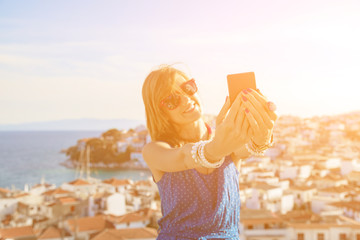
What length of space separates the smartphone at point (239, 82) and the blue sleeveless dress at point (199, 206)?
27 centimetres

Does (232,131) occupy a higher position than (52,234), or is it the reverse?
(232,131)

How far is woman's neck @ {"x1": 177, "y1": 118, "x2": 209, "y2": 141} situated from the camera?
41.8 inches

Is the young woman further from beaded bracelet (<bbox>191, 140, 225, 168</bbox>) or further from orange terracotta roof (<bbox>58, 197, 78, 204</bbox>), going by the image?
orange terracotta roof (<bbox>58, 197, 78, 204</bbox>)

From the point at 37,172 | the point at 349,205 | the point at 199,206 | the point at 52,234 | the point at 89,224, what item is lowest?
the point at 37,172

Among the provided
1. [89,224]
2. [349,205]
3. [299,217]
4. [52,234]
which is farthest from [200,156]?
[349,205]

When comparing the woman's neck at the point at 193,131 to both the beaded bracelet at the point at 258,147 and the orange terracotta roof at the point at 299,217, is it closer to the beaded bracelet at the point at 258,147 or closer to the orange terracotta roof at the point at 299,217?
the beaded bracelet at the point at 258,147

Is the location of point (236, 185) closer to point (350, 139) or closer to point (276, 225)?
point (276, 225)

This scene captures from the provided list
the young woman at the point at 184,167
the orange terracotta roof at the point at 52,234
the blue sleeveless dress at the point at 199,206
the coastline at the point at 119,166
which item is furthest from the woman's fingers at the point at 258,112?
the coastline at the point at 119,166

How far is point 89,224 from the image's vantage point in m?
9.18

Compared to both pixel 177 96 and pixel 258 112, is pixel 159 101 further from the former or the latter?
pixel 258 112

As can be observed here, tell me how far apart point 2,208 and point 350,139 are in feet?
83.4

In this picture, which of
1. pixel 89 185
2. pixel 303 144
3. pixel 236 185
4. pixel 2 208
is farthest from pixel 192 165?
pixel 303 144

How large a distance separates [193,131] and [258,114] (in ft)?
1.17

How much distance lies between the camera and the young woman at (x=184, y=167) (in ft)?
3.10
